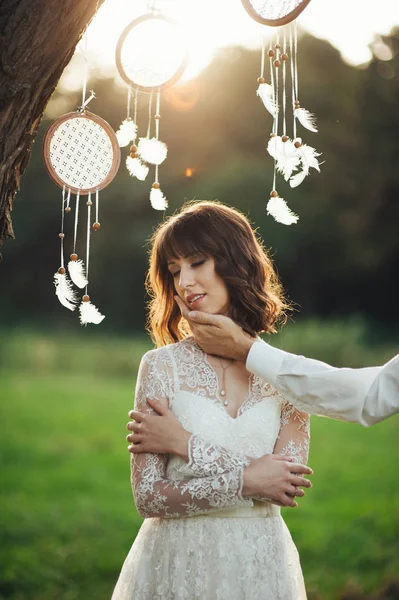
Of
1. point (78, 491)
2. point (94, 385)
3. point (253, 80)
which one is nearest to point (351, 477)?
point (78, 491)

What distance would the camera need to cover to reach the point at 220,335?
2.27 metres

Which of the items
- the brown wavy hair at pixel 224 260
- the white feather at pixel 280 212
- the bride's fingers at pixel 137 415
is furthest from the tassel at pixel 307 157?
the bride's fingers at pixel 137 415

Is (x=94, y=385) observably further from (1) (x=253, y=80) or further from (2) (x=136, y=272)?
(1) (x=253, y=80)

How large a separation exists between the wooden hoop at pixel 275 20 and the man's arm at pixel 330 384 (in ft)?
3.04

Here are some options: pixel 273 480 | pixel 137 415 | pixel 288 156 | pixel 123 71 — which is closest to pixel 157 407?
pixel 137 415

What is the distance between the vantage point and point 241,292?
241cm

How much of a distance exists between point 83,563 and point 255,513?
3951mm

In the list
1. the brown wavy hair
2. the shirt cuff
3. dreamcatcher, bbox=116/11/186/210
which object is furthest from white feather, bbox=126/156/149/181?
the shirt cuff

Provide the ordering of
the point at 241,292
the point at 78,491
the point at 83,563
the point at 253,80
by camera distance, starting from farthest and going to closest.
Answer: the point at 253,80 → the point at 78,491 → the point at 83,563 → the point at 241,292

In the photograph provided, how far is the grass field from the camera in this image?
18.4 ft

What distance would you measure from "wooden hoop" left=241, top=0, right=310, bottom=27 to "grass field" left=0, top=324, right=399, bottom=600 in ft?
14.4

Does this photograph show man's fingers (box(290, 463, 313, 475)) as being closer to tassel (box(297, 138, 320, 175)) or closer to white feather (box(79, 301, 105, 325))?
white feather (box(79, 301, 105, 325))

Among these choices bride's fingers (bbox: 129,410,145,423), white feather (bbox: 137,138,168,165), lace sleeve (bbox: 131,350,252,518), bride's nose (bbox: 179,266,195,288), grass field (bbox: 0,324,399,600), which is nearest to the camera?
lace sleeve (bbox: 131,350,252,518)

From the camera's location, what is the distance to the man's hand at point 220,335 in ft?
7.40
